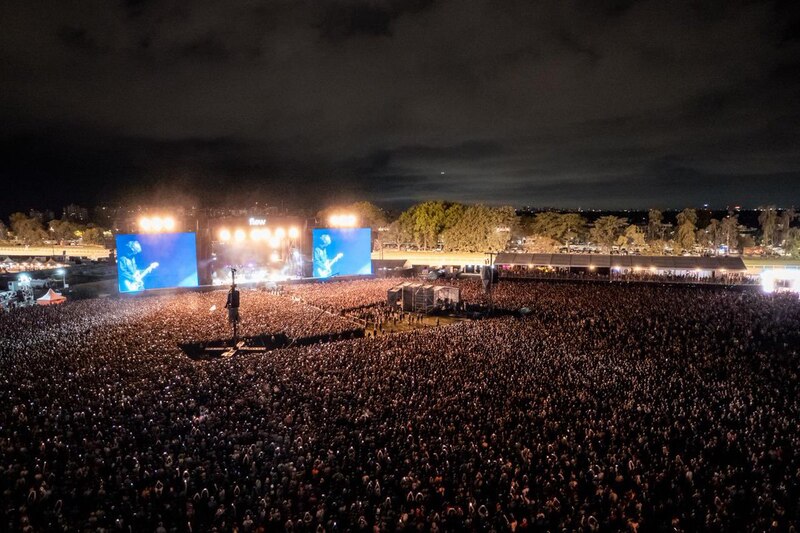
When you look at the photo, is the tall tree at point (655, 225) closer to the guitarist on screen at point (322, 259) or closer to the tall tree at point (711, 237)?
the tall tree at point (711, 237)

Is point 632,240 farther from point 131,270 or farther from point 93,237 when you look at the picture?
point 93,237

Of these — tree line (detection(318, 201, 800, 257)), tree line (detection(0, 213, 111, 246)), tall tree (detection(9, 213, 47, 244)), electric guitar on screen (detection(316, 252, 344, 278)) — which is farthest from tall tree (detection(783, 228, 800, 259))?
tall tree (detection(9, 213, 47, 244))

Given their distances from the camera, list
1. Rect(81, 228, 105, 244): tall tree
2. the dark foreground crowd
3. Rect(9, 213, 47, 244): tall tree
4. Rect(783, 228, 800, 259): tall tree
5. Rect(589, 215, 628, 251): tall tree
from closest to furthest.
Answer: the dark foreground crowd → Rect(783, 228, 800, 259): tall tree → Rect(589, 215, 628, 251): tall tree → Rect(81, 228, 105, 244): tall tree → Rect(9, 213, 47, 244): tall tree

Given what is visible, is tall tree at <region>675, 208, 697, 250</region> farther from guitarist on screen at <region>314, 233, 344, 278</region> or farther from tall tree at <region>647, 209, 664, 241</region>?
guitarist on screen at <region>314, 233, 344, 278</region>

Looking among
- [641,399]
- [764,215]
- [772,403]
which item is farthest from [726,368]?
[764,215]

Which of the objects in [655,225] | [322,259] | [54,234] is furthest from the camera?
[54,234]

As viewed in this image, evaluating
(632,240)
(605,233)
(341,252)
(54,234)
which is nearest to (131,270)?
(341,252)
